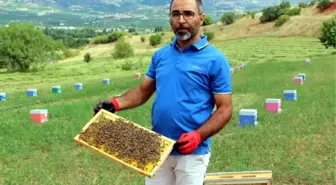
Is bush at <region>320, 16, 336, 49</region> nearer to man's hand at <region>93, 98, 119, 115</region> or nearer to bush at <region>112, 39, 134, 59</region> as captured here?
bush at <region>112, 39, 134, 59</region>

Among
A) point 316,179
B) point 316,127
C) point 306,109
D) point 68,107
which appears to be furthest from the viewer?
point 68,107

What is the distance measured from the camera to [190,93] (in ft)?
14.3

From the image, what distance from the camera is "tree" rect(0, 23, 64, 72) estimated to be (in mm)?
70500

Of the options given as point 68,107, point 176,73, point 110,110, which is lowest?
point 68,107

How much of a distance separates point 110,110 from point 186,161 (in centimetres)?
82

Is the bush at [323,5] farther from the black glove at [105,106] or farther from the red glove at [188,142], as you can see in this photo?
the red glove at [188,142]

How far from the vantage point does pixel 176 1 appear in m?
4.40

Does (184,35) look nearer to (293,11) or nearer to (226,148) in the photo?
(226,148)

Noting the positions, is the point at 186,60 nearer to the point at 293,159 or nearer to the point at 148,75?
the point at 148,75

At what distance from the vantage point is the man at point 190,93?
434 centimetres

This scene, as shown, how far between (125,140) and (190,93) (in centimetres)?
65

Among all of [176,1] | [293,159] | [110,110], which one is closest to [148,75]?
[110,110]

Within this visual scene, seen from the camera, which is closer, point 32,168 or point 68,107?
point 32,168

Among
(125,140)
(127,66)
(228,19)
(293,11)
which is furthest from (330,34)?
(125,140)
